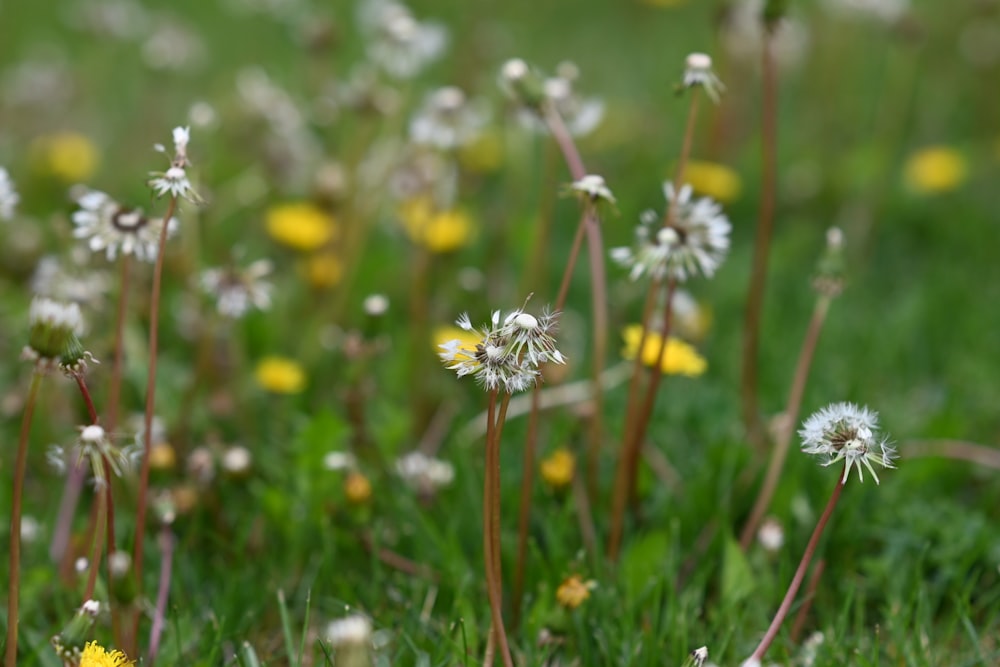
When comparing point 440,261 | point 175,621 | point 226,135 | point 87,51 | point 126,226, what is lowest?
point 175,621

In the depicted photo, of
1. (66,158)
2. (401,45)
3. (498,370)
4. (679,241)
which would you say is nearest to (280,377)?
(401,45)

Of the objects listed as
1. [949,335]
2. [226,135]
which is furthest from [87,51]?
[949,335]

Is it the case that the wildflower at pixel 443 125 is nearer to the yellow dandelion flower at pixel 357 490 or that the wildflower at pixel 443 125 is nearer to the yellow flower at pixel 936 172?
the yellow dandelion flower at pixel 357 490

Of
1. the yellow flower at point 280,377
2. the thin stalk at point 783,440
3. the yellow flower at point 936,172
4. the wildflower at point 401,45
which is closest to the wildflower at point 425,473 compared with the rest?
the yellow flower at point 280,377

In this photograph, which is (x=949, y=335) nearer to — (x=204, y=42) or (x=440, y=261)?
(x=440, y=261)

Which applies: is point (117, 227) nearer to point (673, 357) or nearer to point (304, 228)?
point (673, 357)

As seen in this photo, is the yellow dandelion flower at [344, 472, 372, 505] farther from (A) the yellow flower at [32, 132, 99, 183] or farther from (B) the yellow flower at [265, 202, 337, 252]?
(A) the yellow flower at [32, 132, 99, 183]

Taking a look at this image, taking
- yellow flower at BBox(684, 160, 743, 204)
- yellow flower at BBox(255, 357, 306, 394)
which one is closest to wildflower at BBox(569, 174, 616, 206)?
yellow flower at BBox(255, 357, 306, 394)

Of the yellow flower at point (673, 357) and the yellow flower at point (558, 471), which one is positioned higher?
the yellow flower at point (673, 357)
